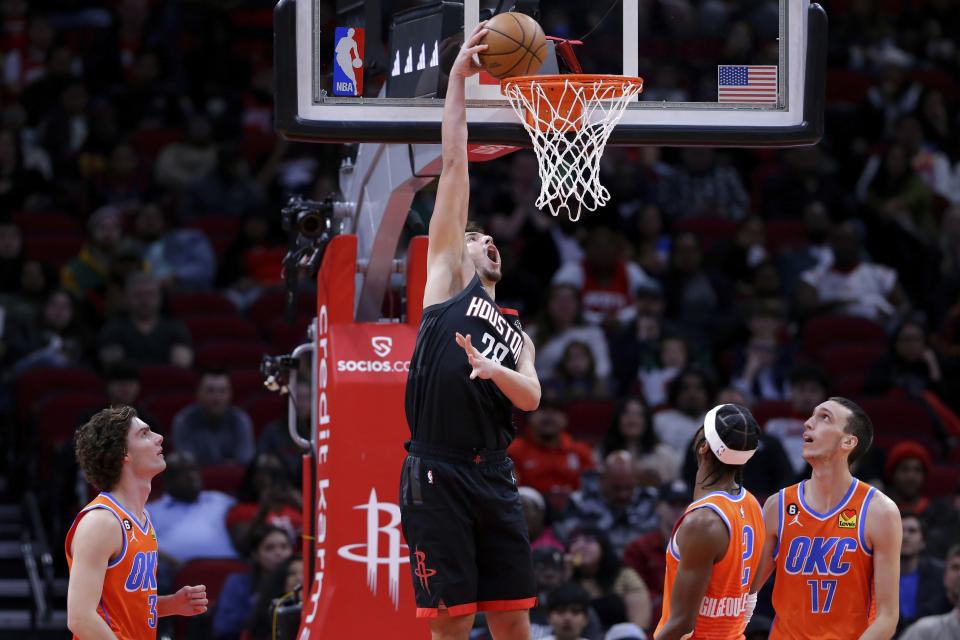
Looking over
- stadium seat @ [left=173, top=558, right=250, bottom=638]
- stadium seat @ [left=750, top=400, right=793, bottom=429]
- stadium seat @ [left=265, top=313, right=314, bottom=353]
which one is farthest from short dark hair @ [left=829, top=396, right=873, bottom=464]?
stadium seat @ [left=265, top=313, right=314, bottom=353]

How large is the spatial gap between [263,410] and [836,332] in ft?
16.4

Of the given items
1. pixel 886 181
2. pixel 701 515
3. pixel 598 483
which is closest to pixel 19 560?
pixel 598 483

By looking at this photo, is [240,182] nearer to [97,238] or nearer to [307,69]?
[97,238]

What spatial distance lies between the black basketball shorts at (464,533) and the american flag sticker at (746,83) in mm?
2134

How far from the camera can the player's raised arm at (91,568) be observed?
4.79 m

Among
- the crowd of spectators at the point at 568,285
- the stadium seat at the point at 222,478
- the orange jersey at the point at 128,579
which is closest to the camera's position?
the orange jersey at the point at 128,579

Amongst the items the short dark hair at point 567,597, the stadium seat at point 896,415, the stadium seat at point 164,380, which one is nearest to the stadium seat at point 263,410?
the stadium seat at point 164,380

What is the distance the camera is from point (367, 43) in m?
6.35

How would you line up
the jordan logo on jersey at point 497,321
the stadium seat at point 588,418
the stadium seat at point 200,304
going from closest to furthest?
the jordan logo on jersey at point 497,321 < the stadium seat at point 588,418 < the stadium seat at point 200,304

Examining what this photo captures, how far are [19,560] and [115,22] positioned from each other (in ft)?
23.0

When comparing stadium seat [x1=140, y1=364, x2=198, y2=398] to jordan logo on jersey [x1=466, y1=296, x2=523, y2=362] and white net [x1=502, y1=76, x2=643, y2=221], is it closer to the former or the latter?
white net [x1=502, y1=76, x2=643, y2=221]

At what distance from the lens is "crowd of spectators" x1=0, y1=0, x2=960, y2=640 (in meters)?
9.21

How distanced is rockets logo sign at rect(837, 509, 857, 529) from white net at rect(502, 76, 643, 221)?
63.0 inches

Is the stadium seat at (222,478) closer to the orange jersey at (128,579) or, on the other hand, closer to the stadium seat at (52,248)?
the stadium seat at (52,248)
